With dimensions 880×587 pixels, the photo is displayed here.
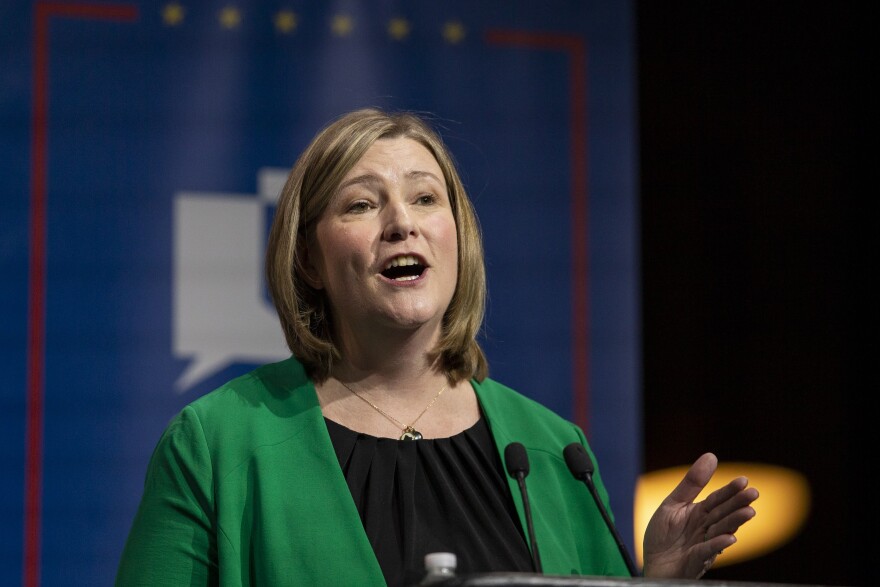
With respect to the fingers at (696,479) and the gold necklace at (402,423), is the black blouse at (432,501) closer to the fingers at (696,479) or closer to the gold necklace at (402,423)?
the gold necklace at (402,423)

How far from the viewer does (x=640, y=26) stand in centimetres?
351

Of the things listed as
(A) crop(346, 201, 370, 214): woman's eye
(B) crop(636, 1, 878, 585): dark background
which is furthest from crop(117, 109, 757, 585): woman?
(B) crop(636, 1, 878, 585): dark background

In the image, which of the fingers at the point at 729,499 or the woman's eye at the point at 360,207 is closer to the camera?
the fingers at the point at 729,499

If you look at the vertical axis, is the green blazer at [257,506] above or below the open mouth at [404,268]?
below

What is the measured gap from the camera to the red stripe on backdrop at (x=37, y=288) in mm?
2697

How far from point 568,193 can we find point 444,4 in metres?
0.62

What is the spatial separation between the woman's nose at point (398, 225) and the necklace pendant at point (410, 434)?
1.08 feet

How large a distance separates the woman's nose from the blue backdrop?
1.05m

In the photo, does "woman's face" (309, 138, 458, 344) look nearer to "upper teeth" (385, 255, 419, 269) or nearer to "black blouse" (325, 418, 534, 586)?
"upper teeth" (385, 255, 419, 269)

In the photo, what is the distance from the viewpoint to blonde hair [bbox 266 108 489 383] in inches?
77.5

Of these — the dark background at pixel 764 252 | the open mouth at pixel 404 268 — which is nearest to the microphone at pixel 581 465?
the open mouth at pixel 404 268

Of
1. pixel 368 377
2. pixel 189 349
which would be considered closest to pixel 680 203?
pixel 189 349

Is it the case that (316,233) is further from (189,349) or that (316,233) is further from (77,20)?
(77,20)

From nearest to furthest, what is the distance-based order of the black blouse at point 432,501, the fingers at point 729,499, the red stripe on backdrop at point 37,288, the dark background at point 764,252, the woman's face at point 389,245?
the fingers at point 729,499 < the black blouse at point 432,501 < the woman's face at point 389,245 < the red stripe on backdrop at point 37,288 < the dark background at point 764,252
